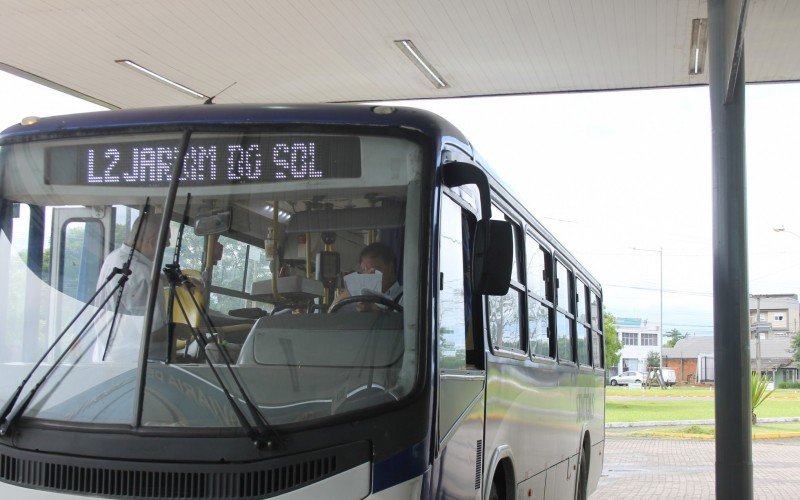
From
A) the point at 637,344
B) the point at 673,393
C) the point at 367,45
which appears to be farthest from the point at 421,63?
the point at 637,344

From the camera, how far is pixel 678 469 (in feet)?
62.9

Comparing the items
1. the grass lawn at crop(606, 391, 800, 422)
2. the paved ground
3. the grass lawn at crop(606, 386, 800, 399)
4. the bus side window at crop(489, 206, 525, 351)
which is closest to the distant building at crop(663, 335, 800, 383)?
the grass lawn at crop(606, 386, 800, 399)

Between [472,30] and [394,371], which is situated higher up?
[472,30]

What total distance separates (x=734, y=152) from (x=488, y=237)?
6425 mm

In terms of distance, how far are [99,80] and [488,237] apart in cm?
1227

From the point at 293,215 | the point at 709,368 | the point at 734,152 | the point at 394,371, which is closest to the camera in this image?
the point at 394,371

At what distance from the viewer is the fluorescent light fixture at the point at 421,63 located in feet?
45.0

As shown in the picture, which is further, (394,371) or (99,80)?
(99,80)

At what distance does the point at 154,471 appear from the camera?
4027mm

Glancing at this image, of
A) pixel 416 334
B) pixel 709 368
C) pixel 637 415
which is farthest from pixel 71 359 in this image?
pixel 709 368

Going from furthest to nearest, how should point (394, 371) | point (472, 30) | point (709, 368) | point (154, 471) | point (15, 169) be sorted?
1. point (709, 368)
2. point (472, 30)
3. point (15, 169)
4. point (394, 371)
5. point (154, 471)

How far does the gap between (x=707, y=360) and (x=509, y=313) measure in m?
104

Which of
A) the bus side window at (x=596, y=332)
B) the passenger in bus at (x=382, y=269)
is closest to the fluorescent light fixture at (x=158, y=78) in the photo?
the bus side window at (x=596, y=332)

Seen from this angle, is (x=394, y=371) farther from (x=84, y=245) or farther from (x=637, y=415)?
(x=637, y=415)
